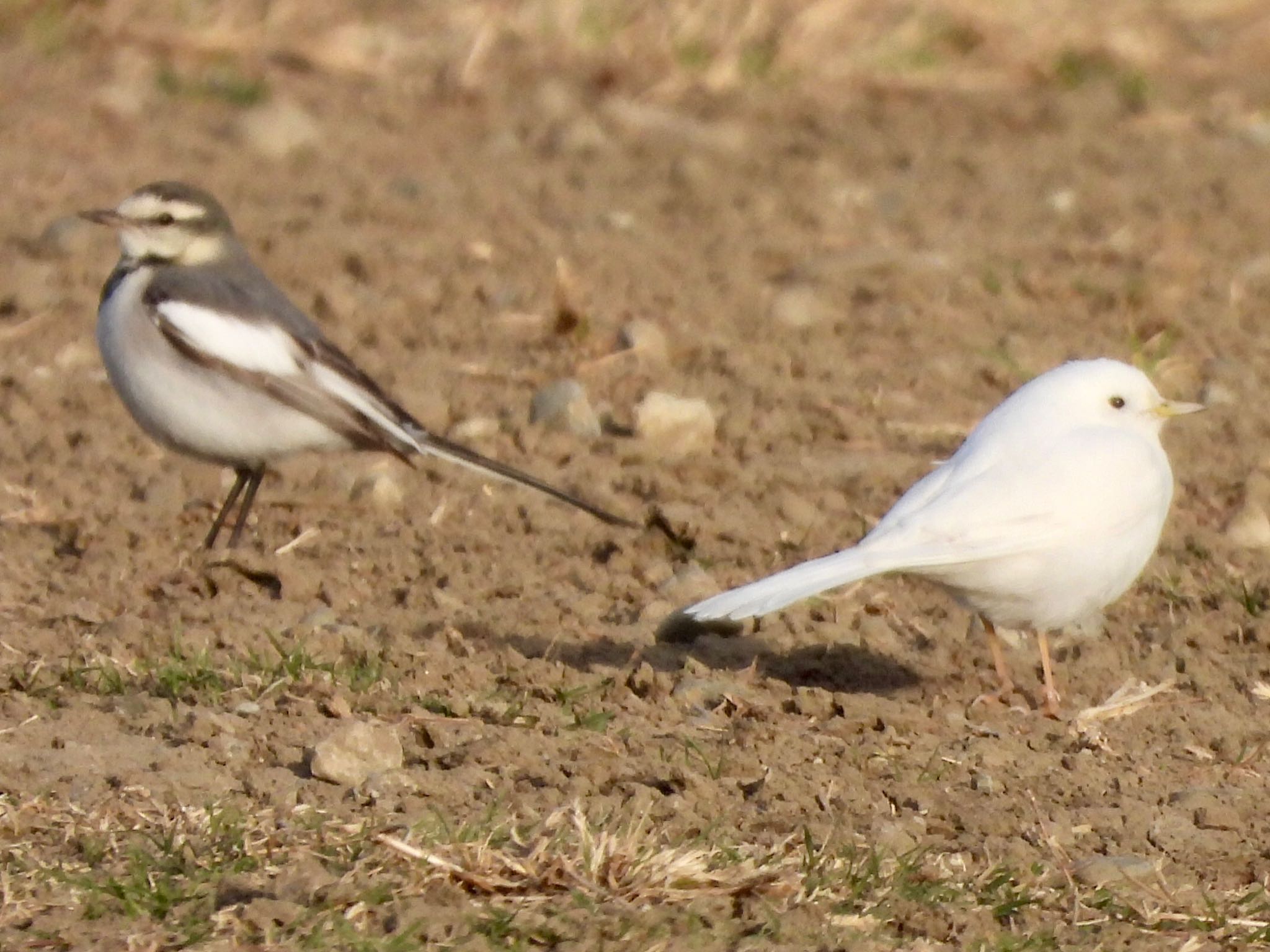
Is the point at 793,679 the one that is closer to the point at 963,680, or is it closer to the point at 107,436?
the point at 963,680

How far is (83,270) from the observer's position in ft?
30.2

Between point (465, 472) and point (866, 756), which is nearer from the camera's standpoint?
point (866, 756)

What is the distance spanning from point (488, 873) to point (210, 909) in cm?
51

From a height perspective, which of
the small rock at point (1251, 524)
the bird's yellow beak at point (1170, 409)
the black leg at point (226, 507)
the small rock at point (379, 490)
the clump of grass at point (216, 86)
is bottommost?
the clump of grass at point (216, 86)

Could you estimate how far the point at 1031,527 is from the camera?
216 inches

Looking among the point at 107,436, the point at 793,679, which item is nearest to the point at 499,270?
the point at 107,436

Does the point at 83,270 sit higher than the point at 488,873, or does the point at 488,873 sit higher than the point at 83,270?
the point at 488,873

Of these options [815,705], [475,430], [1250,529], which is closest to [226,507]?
[475,430]

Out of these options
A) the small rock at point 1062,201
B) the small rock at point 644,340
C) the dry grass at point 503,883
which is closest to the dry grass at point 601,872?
the dry grass at point 503,883

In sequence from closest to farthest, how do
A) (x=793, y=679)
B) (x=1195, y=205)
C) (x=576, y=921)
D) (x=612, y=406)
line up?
1. (x=576, y=921)
2. (x=793, y=679)
3. (x=612, y=406)
4. (x=1195, y=205)

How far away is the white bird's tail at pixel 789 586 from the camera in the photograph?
5.04 metres

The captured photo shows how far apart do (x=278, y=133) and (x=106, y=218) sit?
3.73 m

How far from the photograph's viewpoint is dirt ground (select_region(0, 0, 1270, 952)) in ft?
→ 14.3

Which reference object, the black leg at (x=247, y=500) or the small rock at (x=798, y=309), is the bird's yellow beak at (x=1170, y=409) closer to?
the black leg at (x=247, y=500)
